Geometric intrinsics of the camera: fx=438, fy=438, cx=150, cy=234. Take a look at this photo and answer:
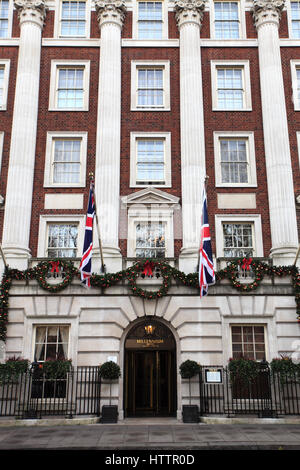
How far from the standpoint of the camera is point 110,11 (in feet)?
72.2

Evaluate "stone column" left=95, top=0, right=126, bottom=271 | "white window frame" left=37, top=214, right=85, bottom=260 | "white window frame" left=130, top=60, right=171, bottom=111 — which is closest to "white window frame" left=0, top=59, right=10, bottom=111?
"stone column" left=95, top=0, right=126, bottom=271

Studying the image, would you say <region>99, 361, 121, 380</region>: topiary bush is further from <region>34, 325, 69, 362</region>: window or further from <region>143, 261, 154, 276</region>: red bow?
<region>143, 261, 154, 276</region>: red bow

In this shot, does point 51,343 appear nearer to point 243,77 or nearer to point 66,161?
point 66,161

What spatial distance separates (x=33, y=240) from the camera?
19.1m

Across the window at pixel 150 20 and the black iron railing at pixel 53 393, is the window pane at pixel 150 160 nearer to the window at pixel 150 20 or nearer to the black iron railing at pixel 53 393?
the window at pixel 150 20

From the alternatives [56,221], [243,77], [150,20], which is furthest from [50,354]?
[150,20]

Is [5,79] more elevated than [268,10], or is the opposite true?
[268,10]

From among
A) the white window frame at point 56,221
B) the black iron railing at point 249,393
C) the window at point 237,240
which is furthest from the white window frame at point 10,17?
the black iron railing at point 249,393

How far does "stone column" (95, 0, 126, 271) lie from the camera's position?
18766 mm

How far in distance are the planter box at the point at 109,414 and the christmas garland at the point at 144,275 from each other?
13.9 feet

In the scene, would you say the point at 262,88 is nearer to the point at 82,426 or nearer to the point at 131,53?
the point at 131,53

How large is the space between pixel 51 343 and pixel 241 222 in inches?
377

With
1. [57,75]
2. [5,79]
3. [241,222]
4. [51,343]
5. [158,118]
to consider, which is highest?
[57,75]

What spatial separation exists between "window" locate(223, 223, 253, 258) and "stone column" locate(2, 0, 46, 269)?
28.2 feet
